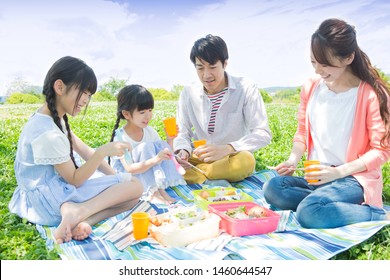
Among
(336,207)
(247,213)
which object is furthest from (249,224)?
(336,207)

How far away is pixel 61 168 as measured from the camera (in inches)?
81.0

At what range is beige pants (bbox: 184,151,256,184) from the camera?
272 centimetres

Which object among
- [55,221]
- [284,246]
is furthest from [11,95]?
[284,246]

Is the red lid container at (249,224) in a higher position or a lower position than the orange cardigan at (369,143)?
lower

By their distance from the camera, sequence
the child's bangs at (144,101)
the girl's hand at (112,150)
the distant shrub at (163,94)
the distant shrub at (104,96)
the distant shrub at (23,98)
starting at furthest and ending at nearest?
the distant shrub at (163,94)
the distant shrub at (104,96)
the distant shrub at (23,98)
the child's bangs at (144,101)
the girl's hand at (112,150)

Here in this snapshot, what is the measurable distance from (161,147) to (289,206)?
0.78 meters

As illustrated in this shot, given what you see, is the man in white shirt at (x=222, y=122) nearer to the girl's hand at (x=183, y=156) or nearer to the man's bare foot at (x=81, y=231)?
the girl's hand at (x=183, y=156)

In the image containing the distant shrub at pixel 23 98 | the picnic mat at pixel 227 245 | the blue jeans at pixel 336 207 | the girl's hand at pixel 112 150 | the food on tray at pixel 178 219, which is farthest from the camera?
the distant shrub at pixel 23 98

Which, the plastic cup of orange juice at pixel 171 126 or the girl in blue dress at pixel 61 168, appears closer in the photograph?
the girl in blue dress at pixel 61 168

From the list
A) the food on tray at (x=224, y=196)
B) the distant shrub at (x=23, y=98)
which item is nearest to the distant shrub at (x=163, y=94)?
the distant shrub at (x=23, y=98)

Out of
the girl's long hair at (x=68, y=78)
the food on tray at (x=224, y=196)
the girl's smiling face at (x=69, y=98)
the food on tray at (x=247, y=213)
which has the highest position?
the girl's long hair at (x=68, y=78)

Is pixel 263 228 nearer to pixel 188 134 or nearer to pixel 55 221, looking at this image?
pixel 55 221

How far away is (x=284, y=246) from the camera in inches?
71.3

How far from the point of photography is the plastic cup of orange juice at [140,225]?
1.87 meters
